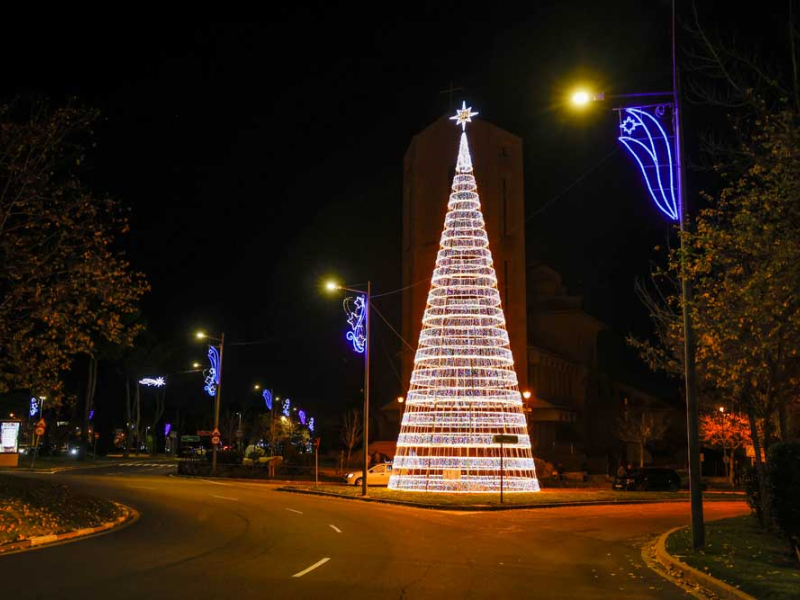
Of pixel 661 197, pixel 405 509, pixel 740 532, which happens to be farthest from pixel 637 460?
pixel 661 197

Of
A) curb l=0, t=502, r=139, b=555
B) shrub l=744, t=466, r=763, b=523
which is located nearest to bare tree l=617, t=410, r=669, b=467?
shrub l=744, t=466, r=763, b=523

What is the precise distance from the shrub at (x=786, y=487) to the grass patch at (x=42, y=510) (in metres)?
14.4

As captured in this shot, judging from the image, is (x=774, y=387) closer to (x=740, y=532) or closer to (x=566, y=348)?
(x=740, y=532)

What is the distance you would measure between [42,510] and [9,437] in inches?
1187

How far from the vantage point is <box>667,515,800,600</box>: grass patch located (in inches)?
419

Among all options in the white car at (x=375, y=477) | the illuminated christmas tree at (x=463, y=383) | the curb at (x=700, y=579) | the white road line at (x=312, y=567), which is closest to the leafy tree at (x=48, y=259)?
the white road line at (x=312, y=567)

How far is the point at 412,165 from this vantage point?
2327 inches

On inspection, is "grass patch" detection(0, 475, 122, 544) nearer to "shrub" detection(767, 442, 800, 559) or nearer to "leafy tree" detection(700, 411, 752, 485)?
"shrub" detection(767, 442, 800, 559)

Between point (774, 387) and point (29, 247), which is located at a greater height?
point (29, 247)

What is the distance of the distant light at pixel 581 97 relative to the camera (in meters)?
13.6

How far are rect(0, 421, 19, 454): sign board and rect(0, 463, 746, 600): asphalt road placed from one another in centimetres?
2259

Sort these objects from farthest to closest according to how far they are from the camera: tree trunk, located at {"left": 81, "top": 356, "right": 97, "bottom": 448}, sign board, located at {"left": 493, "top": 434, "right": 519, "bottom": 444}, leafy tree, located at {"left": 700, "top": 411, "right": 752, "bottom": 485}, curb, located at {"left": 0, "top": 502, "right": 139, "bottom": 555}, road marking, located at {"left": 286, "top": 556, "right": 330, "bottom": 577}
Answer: tree trunk, located at {"left": 81, "top": 356, "right": 97, "bottom": 448} → leafy tree, located at {"left": 700, "top": 411, "right": 752, "bottom": 485} → sign board, located at {"left": 493, "top": 434, "right": 519, "bottom": 444} → curb, located at {"left": 0, "top": 502, "right": 139, "bottom": 555} → road marking, located at {"left": 286, "top": 556, "right": 330, "bottom": 577}

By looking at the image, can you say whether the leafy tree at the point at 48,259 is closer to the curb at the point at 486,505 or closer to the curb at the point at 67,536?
the curb at the point at 67,536

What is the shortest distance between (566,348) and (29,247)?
5500 centimetres
